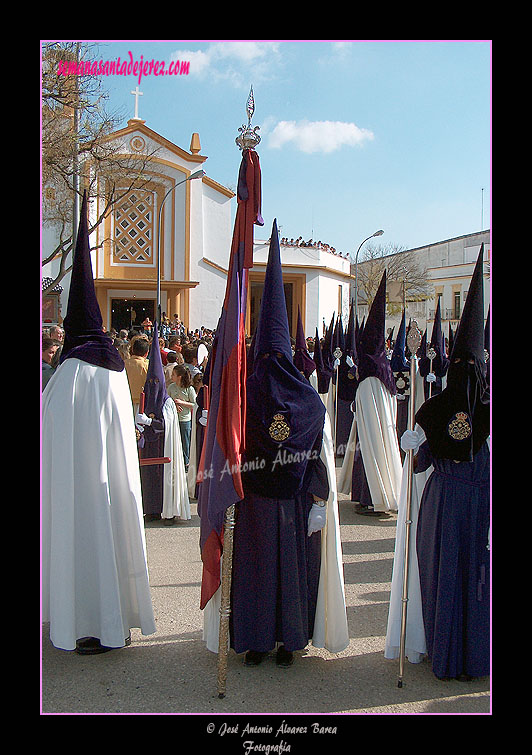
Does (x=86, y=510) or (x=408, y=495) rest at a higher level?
(x=408, y=495)

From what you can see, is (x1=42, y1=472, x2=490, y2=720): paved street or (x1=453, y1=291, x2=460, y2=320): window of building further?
(x1=453, y1=291, x2=460, y2=320): window of building

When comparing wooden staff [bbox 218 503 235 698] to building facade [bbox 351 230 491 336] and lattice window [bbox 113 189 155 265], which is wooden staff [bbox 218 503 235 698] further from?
building facade [bbox 351 230 491 336]

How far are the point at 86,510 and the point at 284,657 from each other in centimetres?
154

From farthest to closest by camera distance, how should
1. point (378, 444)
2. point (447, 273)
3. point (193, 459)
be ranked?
point (447, 273), point (193, 459), point (378, 444)

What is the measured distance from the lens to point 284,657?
4.06 metres

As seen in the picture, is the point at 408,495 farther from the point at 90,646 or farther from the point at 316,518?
the point at 90,646

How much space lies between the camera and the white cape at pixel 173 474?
291 inches

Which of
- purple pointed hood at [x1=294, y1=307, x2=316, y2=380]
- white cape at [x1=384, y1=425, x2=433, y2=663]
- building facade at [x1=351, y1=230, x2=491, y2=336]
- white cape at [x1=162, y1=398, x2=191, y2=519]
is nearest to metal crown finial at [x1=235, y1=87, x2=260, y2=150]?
white cape at [x1=384, y1=425, x2=433, y2=663]

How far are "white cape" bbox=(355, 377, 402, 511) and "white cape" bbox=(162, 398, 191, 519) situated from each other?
220 centimetres

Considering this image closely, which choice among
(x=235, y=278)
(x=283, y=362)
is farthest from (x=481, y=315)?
(x=235, y=278)

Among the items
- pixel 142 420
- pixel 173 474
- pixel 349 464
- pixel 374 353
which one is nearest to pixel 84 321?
pixel 142 420

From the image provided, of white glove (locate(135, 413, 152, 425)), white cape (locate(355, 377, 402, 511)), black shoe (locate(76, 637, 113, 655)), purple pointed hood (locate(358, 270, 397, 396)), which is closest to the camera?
black shoe (locate(76, 637, 113, 655))

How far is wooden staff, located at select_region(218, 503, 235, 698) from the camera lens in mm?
3682

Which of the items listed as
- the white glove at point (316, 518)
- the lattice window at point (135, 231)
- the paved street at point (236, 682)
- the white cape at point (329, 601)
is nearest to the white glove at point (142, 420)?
the paved street at point (236, 682)
